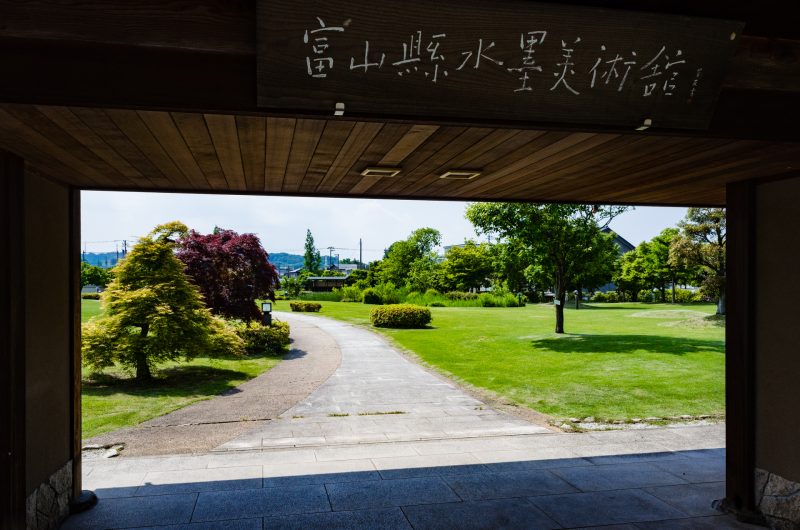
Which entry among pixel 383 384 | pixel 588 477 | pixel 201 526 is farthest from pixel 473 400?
pixel 201 526

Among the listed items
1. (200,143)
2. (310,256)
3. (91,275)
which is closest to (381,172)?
(200,143)

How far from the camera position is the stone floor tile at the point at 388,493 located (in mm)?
4500

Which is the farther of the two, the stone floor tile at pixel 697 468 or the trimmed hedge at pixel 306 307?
the trimmed hedge at pixel 306 307

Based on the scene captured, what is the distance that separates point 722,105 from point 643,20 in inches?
37.4

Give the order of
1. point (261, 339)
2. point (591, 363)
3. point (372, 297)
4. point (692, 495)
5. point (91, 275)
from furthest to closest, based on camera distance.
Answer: point (91, 275) < point (372, 297) < point (261, 339) < point (591, 363) < point (692, 495)

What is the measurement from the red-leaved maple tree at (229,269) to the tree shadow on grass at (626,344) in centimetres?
826

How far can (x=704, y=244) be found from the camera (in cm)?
2064

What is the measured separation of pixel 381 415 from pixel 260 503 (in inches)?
141

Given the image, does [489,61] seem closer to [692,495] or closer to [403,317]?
[692,495]

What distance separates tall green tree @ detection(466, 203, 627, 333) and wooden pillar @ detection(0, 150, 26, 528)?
1404cm

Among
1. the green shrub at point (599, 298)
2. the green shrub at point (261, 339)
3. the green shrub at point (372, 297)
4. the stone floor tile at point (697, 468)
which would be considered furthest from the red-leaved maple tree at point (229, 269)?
the green shrub at point (599, 298)

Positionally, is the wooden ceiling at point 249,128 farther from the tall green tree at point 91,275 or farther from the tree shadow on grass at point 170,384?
the tall green tree at point 91,275

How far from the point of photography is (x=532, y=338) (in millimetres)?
16891

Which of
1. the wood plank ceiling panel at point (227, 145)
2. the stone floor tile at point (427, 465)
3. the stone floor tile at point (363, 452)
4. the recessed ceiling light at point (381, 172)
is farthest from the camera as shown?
the stone floor tile at point (363, 452)
